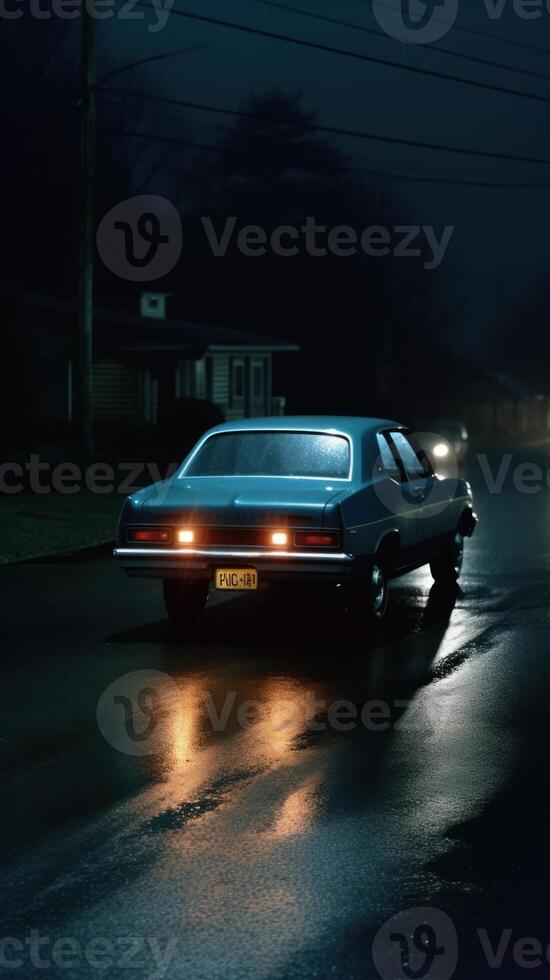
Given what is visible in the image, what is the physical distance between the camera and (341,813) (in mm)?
6812

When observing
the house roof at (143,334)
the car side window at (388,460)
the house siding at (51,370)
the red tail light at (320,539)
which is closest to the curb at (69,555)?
the car side window at (388,460)

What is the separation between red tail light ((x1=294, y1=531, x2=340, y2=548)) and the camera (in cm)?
1143

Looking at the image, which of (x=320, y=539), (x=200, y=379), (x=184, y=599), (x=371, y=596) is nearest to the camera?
(x=320, y=539)

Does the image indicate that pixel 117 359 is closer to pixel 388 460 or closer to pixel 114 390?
pixel 114 390

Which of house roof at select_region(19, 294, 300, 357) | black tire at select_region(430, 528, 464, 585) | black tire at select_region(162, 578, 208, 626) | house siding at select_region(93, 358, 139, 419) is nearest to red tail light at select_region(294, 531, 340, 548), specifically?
black tire at select_region(162, 578, 208, 626)

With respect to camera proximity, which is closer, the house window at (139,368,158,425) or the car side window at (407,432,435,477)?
the car side window at (407,432,435,477)

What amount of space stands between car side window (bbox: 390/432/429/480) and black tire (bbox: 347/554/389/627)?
135 centimetres

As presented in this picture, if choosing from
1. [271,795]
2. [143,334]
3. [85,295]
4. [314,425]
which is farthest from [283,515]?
[143,334]

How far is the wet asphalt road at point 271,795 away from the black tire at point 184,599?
238 mm

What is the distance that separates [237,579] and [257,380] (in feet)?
146

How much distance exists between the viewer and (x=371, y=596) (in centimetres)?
1207

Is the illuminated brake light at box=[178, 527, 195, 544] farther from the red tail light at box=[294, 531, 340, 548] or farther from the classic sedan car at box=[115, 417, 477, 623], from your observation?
the red tail light at box=[294, 531, 340, 548]

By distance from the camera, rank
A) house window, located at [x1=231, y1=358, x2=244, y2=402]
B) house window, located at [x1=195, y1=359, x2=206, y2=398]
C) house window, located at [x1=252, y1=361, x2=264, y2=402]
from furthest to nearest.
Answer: house window, located at [x1=252, y1=361, x2=264, y2=402] < house window, located at [x1=231, y1=358, x2=244, y2=402] < house window, located at [x1=195, y1=359, x2=206, y2=398]

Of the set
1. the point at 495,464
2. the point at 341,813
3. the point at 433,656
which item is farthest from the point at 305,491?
the point at 495,464
